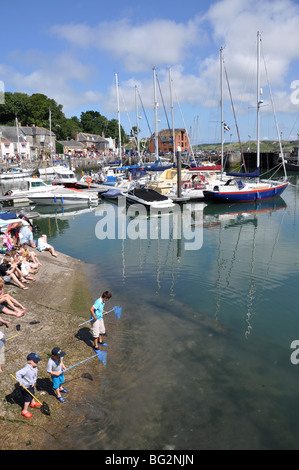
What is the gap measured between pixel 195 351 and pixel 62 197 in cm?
3239

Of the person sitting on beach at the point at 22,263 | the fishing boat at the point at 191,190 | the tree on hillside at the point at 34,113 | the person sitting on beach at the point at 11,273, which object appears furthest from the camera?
the tree on hillside at the point at 34,113

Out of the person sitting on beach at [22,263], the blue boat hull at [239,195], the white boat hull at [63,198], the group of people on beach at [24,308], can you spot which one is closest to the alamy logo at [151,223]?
the white boat hull at [63,198]

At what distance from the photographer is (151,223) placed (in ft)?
98.9

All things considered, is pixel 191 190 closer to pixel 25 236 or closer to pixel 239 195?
pixel 239 195

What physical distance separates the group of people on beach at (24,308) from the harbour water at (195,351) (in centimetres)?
90

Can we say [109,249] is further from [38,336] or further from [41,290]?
[38,336]

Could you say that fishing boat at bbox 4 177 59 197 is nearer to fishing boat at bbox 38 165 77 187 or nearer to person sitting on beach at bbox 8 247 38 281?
fishing boat at bbox 38 165 77 187

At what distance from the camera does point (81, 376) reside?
29.6ft

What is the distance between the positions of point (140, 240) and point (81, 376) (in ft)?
51.4

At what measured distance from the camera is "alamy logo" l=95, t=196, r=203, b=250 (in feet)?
83.6

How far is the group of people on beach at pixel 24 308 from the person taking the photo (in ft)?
24.4

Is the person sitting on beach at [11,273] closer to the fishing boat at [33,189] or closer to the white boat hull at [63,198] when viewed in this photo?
the white boat hull at [63,198]

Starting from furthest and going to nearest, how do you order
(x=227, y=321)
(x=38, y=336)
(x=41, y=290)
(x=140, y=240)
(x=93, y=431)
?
1. (x=140, y=240)
2. (x=41, y=290)
3. (x=227, y=321)
4. (x=38, y=336)
5. (x=93, y=431)

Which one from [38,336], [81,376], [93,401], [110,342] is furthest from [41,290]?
[93,401]
